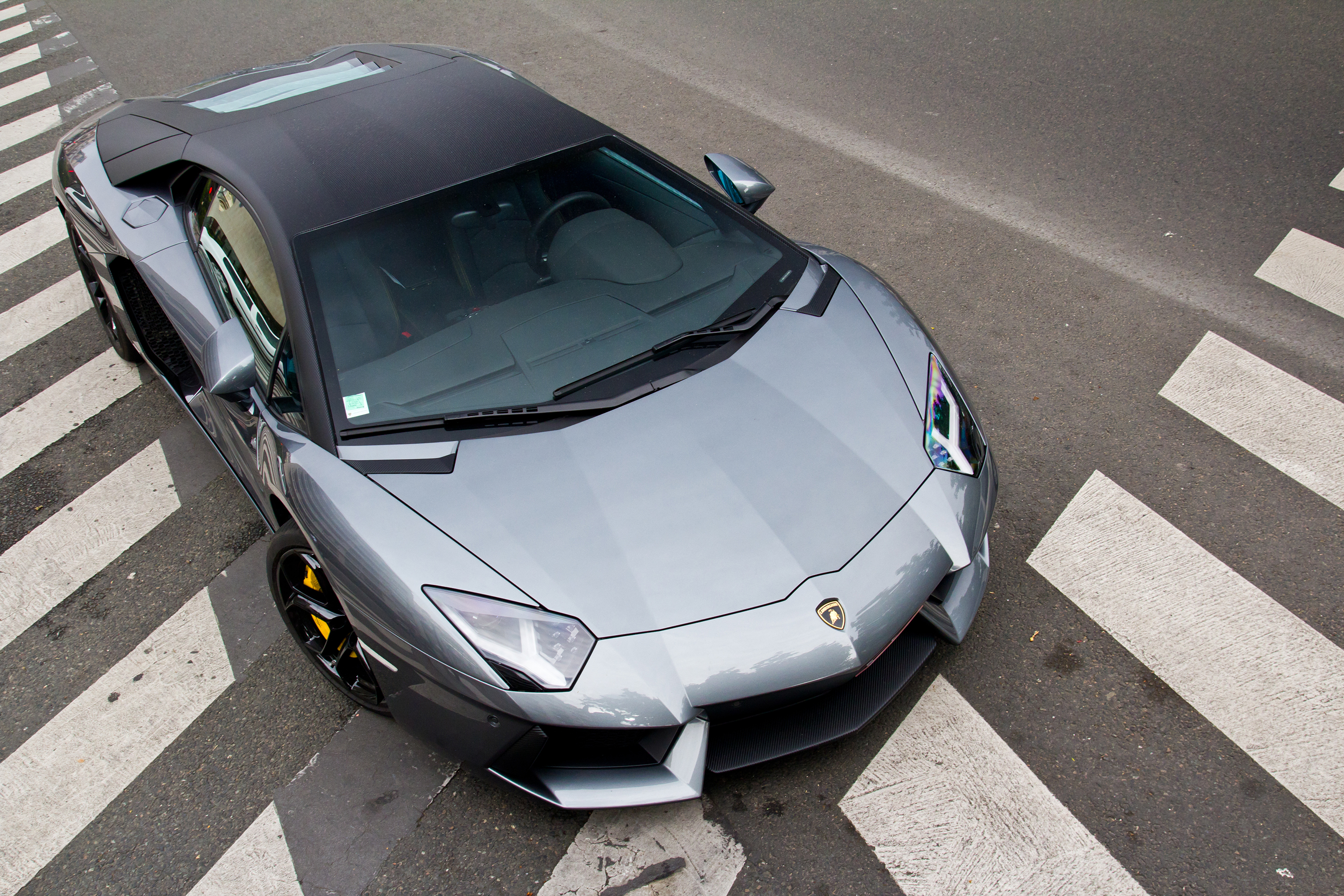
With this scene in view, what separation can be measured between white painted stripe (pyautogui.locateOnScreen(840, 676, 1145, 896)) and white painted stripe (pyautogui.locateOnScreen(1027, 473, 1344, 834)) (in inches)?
24.7

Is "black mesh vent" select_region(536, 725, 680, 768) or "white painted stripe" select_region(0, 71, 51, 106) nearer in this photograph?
"black mesh vent" select_region(536, 725, 680, 768)

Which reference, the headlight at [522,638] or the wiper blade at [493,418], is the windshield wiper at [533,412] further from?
the headlight at [522,638]

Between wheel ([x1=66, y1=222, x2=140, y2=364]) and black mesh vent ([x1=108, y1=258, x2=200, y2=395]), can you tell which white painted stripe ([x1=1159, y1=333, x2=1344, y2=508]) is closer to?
black mesh vent ([x1=108, y1=258, x2=200, y2=395])

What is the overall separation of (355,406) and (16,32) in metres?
10.6

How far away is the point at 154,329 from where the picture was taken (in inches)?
152

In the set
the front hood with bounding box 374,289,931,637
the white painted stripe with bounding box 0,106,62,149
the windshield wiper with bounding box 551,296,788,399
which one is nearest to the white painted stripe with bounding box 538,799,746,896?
the front hood with bounding box 374,289,931,637

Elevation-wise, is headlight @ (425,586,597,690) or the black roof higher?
the black roof

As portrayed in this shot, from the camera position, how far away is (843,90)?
6.79m

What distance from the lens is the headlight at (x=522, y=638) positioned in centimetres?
228

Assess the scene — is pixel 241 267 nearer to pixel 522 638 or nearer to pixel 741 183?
pixel 522 638

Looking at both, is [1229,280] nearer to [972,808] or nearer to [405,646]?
[972,808]

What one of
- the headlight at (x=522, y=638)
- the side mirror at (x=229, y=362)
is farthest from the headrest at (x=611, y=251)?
the headlight at (x=522, y=638)

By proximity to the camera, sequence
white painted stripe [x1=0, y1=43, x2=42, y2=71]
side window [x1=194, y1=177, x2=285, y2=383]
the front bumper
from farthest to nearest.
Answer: white painted stripe [x1=0, y1=43, x2=42, y2=71]
side window [x1=194, y1=177, x2=285, y2=383]
the front bumper

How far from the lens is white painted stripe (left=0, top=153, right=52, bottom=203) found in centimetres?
671
